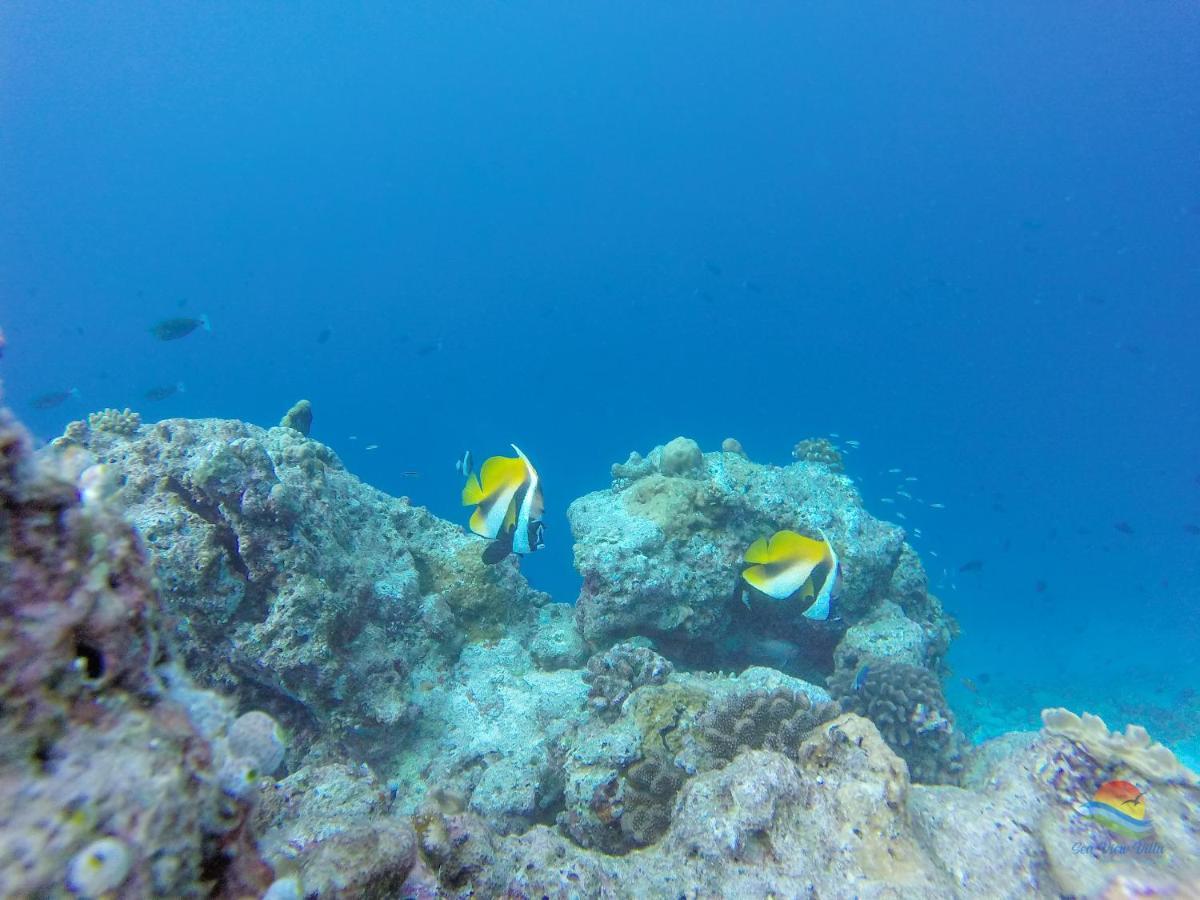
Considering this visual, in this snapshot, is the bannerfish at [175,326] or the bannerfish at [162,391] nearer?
the bannerfish at [175,326]

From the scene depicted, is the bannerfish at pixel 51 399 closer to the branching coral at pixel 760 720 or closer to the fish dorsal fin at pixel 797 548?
the branching coral at pixel 760 720

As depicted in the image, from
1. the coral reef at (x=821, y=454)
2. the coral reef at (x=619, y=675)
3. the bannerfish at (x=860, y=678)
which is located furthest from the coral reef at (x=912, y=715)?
the coral reef at (x=821, y=454)

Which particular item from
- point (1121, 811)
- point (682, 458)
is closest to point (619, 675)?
point (682, 458)

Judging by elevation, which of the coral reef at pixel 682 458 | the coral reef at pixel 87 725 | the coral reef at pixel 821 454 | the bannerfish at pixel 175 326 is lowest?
the coral reef at pixel 87 725

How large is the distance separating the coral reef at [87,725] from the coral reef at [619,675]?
420 cm

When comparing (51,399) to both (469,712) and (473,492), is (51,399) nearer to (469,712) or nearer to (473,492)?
(469,712)

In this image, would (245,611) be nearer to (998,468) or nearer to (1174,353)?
(998,468)

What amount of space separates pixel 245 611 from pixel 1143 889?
229 inches

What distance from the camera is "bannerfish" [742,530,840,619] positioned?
4.16 m

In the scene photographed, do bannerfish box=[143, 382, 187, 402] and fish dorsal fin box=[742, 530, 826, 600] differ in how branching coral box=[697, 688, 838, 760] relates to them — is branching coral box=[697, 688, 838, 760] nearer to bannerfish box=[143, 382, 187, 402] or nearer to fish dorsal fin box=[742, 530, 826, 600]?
fish dorsal fin box=[742, 530, 826, 600]

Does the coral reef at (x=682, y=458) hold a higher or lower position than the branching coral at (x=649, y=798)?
higher

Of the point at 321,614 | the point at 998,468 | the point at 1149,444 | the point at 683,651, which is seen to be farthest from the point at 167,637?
the point at 1149,444

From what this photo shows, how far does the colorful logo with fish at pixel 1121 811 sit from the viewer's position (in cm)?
341

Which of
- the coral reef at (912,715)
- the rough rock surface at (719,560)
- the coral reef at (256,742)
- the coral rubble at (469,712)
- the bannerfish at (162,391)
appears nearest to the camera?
the coral rubble at (469,712)
